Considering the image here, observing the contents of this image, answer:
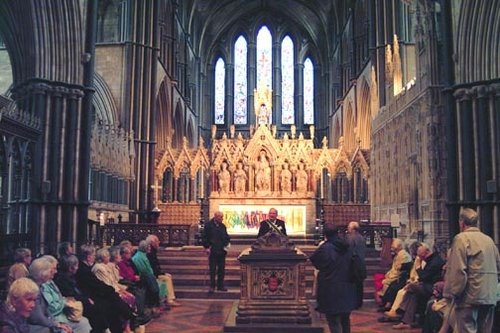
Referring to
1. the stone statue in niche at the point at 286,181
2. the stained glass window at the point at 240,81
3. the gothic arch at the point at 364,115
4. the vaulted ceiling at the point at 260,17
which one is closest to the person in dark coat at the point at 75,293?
the stone statue in niche at the point at 286,181

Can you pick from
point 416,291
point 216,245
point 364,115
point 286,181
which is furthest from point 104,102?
point 416,291

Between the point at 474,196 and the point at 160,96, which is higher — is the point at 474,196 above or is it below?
below

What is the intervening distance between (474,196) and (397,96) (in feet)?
15.7

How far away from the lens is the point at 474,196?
1177 cm

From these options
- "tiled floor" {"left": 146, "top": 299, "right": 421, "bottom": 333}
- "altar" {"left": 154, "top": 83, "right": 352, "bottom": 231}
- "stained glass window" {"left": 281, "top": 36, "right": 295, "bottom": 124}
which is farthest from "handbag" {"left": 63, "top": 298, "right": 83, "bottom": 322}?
"stained glass window" {"left": 281, "top": 36, "right": 295, "bottom": 124}

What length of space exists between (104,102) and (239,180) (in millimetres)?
5599

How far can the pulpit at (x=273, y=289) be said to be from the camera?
7512mm

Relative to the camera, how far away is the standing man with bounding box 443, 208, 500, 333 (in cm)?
510

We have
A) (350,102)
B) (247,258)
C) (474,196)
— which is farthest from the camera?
(350,102)

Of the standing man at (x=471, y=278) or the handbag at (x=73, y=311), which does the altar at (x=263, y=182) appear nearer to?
the handbag at (x=73, y=311)

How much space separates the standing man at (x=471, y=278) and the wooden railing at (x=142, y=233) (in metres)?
10.5

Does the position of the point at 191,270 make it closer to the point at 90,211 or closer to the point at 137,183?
the point at 90,211

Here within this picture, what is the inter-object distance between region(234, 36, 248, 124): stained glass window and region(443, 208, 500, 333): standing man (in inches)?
1344

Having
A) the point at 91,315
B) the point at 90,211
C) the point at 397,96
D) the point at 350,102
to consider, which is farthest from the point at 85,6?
the point at 350,102
